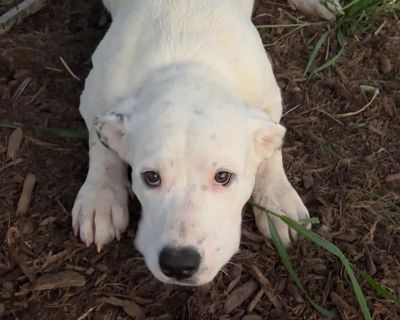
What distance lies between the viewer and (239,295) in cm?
350

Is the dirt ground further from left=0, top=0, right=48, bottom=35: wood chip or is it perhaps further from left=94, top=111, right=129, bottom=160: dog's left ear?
left=94, top=111, right=129, bottom=160: dog's left ear

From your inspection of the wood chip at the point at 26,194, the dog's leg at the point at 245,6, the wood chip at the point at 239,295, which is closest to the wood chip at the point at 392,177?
the wood chip at the point at 239,295

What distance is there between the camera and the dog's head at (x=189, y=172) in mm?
3045

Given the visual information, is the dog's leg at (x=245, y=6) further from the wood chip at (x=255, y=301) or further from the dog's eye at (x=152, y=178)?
the wood chip at (x=255, y=301)

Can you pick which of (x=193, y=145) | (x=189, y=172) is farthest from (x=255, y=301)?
(x=193, y=145)

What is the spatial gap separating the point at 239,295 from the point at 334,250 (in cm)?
53

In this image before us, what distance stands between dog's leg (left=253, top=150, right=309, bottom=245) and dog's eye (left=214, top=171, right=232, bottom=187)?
0.60 m

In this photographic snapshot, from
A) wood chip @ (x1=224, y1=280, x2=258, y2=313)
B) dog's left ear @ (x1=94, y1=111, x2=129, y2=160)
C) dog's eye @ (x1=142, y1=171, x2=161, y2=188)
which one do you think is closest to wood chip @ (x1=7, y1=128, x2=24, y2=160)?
dog's left ear @ (x1=94, y1=111, x2=129, y2=160)

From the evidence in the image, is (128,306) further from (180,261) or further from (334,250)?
(334,250)

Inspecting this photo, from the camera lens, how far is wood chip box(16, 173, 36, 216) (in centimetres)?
381

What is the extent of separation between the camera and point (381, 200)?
395cm

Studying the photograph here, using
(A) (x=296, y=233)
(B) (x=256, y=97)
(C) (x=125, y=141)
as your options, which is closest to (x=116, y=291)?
(C) (x=125, y=141)

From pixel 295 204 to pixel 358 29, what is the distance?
5.78 feet

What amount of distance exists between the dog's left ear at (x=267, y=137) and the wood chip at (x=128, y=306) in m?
0.97
